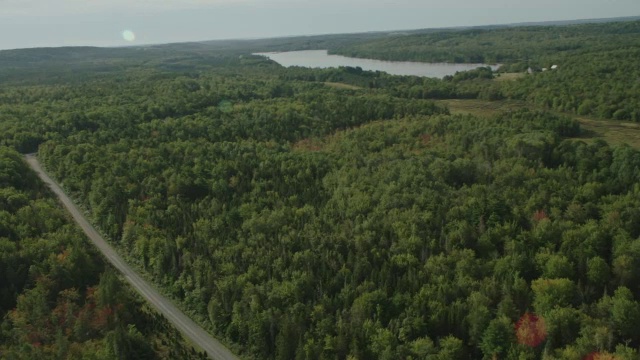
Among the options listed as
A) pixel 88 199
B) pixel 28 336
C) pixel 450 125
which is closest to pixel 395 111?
pixel 450 125

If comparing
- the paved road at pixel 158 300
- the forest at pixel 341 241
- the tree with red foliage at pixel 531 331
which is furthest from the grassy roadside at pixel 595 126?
the paved road at pixel 158 300

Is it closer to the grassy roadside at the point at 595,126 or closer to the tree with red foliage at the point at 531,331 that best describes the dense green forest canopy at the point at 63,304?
the tree with red foliage at the point at 531,331

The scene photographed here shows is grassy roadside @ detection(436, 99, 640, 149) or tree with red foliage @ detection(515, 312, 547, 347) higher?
grassy roadside @ detection(436, 99, 640, 149)

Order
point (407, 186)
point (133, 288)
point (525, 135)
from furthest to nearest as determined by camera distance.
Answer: point (525, 135), point (407, 186), point (133, 288)

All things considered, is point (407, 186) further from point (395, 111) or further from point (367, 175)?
point (395, 111)

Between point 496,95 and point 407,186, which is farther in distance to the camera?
point 496,95

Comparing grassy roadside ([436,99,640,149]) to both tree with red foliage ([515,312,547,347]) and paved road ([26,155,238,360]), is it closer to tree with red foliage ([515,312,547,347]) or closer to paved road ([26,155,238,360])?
tree with red foliage ([515,312,547,347])

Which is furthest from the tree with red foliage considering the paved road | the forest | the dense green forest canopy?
the dense green forest canopy
